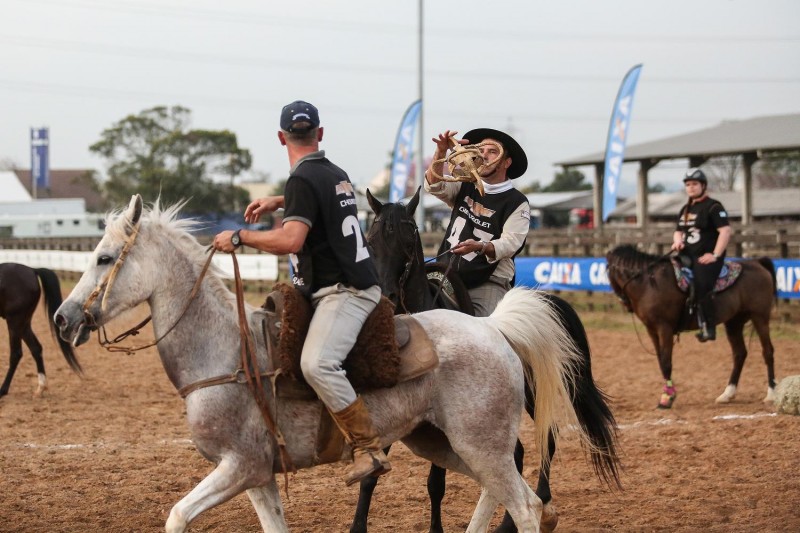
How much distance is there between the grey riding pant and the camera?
173 inches

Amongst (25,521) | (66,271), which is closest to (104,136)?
(66,271)

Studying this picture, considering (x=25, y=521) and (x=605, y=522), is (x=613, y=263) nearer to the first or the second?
(x=605, y=522)

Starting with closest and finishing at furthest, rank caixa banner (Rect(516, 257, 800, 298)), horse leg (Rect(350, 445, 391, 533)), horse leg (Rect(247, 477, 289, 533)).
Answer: horse leg (Rect(247, 477, 289, 533)), horse leg (Rect(350, 445, 391, 533)), caixa banner (Rect(516, 257, 800, 298))

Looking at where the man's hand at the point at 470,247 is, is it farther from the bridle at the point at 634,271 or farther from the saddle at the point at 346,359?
the bridle at the point at 634,271

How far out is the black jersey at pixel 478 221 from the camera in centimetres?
626

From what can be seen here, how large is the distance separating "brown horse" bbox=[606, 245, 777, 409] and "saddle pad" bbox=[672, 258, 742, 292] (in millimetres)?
71

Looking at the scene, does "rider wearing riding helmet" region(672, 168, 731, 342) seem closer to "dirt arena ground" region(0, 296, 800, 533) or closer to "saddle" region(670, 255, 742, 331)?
"saddle" region(670, 255, 742, 331)

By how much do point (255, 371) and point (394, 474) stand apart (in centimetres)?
322

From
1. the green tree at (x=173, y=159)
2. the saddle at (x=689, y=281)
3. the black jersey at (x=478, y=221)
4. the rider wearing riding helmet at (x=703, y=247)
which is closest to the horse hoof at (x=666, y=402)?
the rider wearing riding helmet at (x=703, y=247)

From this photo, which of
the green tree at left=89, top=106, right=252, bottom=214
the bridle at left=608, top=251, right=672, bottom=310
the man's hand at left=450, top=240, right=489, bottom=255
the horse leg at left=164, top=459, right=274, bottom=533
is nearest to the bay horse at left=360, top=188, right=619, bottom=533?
the man's hand at left=450, top=240, right=489, bottom=255

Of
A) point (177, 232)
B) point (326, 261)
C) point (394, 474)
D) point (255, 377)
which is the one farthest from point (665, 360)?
point (177, 232)

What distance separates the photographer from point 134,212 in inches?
174

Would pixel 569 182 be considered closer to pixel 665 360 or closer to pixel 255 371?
pixel 665 360

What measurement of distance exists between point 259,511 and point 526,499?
139 cm
